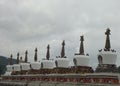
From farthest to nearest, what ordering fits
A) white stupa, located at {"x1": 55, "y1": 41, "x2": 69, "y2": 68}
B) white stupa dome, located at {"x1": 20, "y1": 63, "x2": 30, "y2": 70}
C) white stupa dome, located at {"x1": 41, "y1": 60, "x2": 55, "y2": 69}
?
1. white stupa dome, located at {"x1": 20, "y1": 63, "x2": 30, "y2": 70}
2. white stupa dome, located at {"x1": 41, "y1": 60, "x2": 55, "y2": 69}
3. white stupa, located at {"x1": 55, "y1": 41, "x2": 69, "y2": 68}

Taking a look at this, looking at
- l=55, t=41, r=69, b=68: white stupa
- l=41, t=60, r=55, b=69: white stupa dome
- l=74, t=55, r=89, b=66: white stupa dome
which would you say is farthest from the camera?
l=41, t=60, r=55, b=69: white stupa dome

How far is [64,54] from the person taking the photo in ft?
173

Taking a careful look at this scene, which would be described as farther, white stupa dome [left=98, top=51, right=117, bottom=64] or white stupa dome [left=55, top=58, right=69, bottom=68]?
white stupa dome [left=55, top=58, right=69, bottom=68]

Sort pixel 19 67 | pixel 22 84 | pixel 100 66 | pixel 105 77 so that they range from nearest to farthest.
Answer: pixel 105 77 → pixel 100 66 → pixel 22 84 → pixel 19 67

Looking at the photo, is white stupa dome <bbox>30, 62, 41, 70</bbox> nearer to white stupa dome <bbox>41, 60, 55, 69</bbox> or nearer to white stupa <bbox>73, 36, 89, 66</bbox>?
white stupa dome <bbox>41, 60, 55, 69</bbox>

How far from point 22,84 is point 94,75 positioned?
28406 millimetres

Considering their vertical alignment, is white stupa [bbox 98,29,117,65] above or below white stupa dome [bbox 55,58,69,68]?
above

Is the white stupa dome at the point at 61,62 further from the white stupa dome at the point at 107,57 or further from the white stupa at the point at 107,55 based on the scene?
the white stupa dome at the point at 107,57

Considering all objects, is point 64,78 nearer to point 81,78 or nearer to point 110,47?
point 81,78

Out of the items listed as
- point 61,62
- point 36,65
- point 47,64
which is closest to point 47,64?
point 47,64

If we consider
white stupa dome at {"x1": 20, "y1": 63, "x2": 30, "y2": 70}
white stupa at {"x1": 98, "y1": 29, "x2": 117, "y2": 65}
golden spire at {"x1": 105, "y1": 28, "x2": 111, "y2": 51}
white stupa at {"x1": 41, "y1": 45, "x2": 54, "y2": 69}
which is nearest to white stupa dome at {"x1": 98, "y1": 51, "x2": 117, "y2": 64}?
white stupa at {"x1": 98, "y1": 29, "x2": 117, "y2": 65}

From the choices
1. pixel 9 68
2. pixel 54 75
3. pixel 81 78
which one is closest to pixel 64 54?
pixel 54 75

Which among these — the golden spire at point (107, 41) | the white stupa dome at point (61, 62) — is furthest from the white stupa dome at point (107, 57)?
the white stupa dome at point (61, 62)

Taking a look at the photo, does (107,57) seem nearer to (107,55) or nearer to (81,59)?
(107,55)
